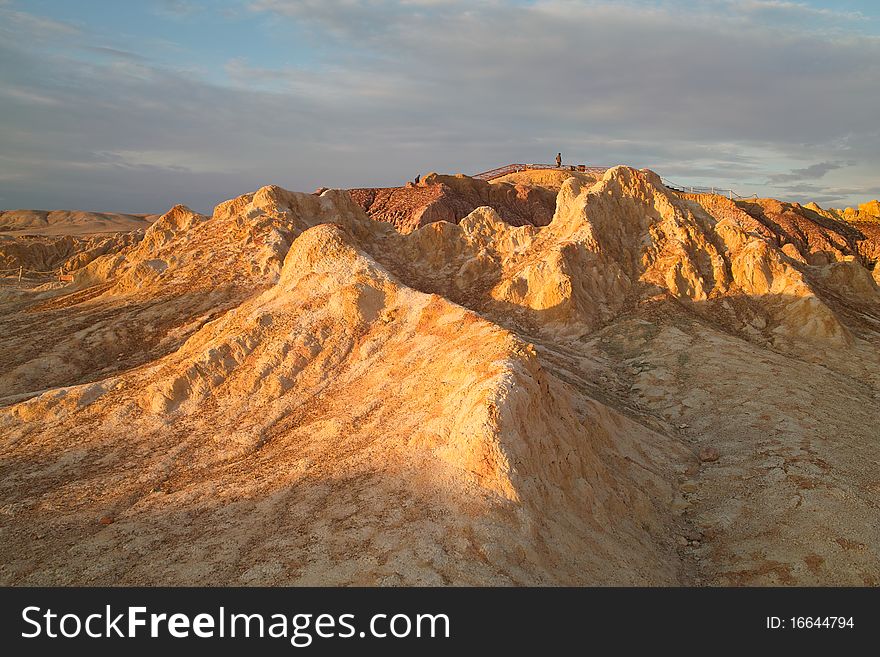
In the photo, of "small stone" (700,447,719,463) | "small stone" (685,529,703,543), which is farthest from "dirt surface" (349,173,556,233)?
"small stone" (685,529,703,543)

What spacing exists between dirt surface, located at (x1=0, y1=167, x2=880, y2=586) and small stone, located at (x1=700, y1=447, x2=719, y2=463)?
6 centimetres

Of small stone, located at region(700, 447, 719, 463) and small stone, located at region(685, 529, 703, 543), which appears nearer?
small stone, located at region(685, 529, 703, 543)

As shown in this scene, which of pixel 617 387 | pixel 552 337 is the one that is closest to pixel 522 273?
pixel 552 337

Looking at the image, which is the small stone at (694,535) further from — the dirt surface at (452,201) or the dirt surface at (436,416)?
the dirt surface at (452,201)

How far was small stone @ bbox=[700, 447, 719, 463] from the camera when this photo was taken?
54.4 ft

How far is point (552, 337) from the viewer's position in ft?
86.5

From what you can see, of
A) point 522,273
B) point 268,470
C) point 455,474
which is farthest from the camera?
point 522,273

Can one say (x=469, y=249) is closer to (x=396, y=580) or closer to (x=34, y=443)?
(x=34, y=443)

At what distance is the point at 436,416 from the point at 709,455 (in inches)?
345

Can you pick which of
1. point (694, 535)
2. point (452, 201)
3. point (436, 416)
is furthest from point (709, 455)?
point (452, 201)

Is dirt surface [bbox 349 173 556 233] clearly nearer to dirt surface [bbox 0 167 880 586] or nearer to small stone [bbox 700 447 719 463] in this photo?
dirt surface [bbox 0 167 880 586]

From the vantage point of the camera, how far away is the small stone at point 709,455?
1659cm

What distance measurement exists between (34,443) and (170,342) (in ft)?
26.1
